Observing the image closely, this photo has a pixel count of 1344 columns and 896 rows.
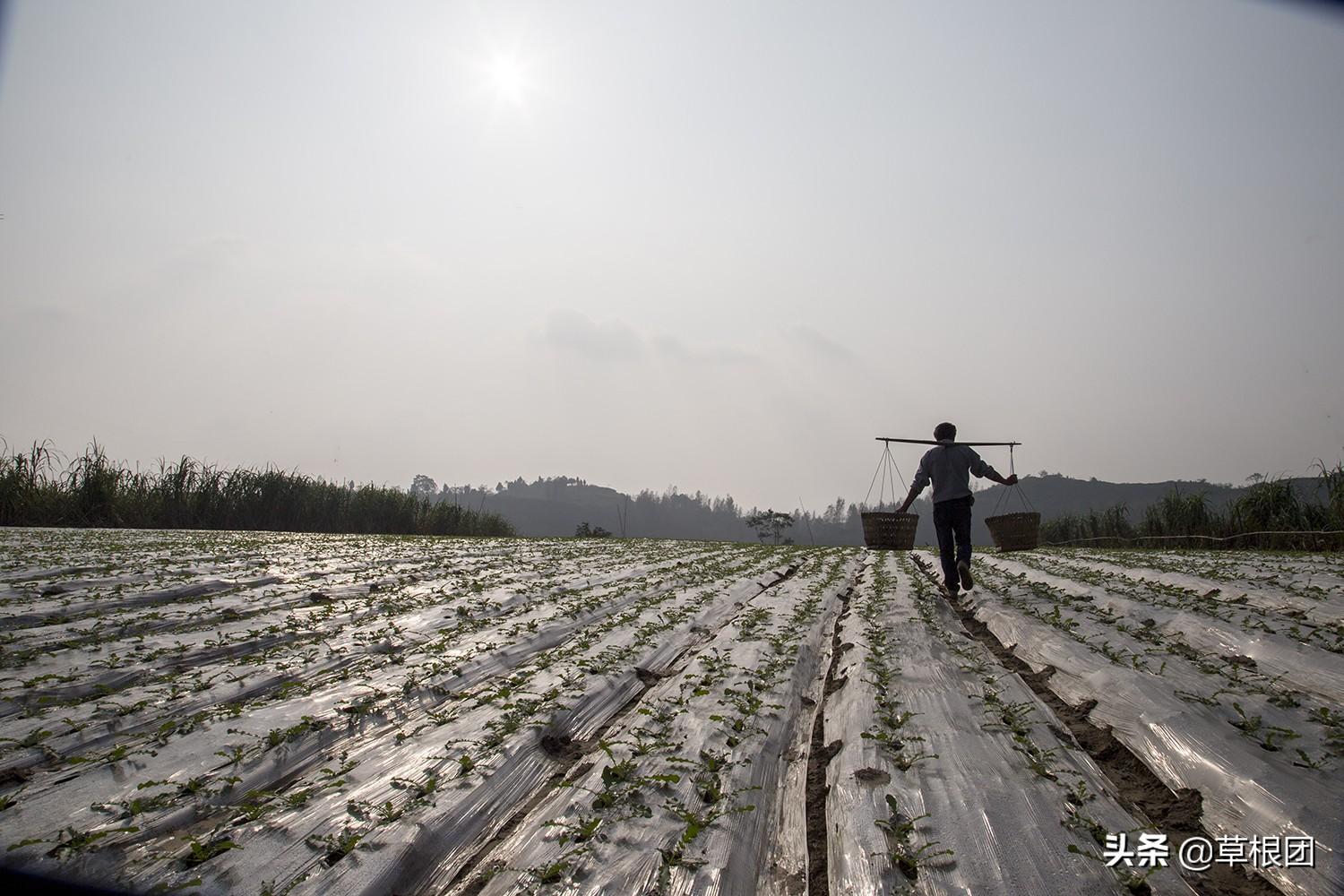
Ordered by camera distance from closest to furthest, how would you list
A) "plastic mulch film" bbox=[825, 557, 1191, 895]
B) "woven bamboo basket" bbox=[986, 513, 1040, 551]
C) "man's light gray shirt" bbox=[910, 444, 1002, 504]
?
"plastic mulch film" bbox=[825, 557, 1191, 895]
"man's light gray shirt" bbox=[910, 444, 1002, 504]
"woven bamboo basket" bbox=[986, 513, 1040, 551]

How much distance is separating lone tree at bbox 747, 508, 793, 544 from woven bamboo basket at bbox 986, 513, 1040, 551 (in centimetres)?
1892

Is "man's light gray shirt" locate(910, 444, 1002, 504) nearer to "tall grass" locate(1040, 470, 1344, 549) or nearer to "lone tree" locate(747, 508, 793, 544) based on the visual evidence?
"tall grass" locate(1040, 470, 1344, 549)

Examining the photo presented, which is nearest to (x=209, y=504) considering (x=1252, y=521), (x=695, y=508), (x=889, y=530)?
(x=889, y=530)

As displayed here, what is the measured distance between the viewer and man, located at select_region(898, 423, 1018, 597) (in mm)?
6234

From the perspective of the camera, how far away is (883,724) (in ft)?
8.23

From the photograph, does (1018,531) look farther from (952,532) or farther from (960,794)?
(960,794)

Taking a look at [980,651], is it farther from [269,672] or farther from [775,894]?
[269,672]

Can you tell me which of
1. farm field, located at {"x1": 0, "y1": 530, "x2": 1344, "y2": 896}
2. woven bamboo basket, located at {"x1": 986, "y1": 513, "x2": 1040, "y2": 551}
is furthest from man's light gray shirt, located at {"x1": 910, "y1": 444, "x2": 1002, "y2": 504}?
woven bamboo basket, located at {"x1": 986, "y1": 513, "x2": 1040, "y2": 551}

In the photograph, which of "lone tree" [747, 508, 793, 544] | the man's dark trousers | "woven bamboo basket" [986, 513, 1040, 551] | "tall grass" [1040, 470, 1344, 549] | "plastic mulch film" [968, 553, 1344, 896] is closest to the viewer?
"plastic mulch film" [968, 553, 1344, 896]

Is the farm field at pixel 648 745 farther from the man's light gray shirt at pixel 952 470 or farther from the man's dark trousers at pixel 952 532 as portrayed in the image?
the man's light gray shirt at pixel 952 470

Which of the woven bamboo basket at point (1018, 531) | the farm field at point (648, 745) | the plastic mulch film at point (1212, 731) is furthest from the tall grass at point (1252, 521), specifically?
the plastic mulch film at point (1212, 731)

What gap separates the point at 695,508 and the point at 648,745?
336 feet

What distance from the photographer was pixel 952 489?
6.46 meters

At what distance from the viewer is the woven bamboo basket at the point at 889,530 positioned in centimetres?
1083
